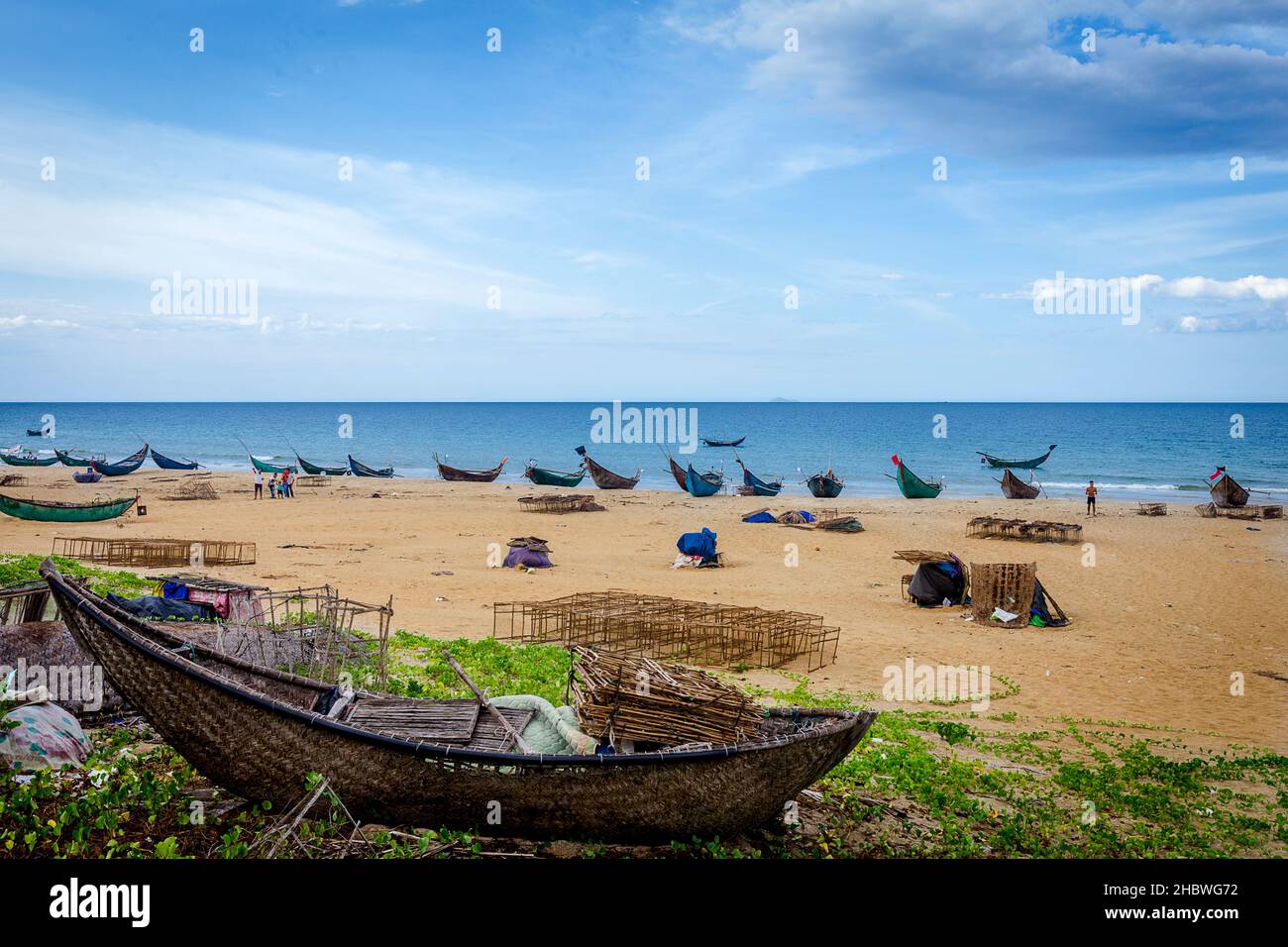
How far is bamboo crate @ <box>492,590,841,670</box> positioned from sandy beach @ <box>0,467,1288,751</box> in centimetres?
63

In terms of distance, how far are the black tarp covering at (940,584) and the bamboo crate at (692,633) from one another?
384 cm

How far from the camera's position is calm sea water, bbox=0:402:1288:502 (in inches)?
2175

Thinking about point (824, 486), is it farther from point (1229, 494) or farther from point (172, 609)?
point (172, 609)

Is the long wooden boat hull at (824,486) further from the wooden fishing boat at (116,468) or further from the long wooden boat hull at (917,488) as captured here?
the wooden fishing boat at (116,468)

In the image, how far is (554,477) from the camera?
156ft

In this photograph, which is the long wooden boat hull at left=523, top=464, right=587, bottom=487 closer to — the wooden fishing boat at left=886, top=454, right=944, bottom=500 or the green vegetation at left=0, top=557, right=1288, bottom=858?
the wooden fishing boat at left=886, top=454, right=944, bottom=500

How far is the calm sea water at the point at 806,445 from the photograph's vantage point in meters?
55.2

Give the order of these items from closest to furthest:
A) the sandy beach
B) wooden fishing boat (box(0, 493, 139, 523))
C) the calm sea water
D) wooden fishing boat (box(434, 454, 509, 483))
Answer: the sandy beach, wooden fishing boat (box(0, 493, 139, 523)), wooden fishing boat (box(434, 454, 509, 483)), the calm sea water

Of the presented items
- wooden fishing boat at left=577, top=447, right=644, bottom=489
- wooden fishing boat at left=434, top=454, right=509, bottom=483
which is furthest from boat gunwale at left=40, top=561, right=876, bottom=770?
wooden fishing boat at left=434, top=454, right=509, bottom=483

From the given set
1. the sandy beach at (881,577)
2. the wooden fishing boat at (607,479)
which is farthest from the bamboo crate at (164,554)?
the wooden fishing boat at (607,479)

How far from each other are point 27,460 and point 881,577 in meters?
57.5
